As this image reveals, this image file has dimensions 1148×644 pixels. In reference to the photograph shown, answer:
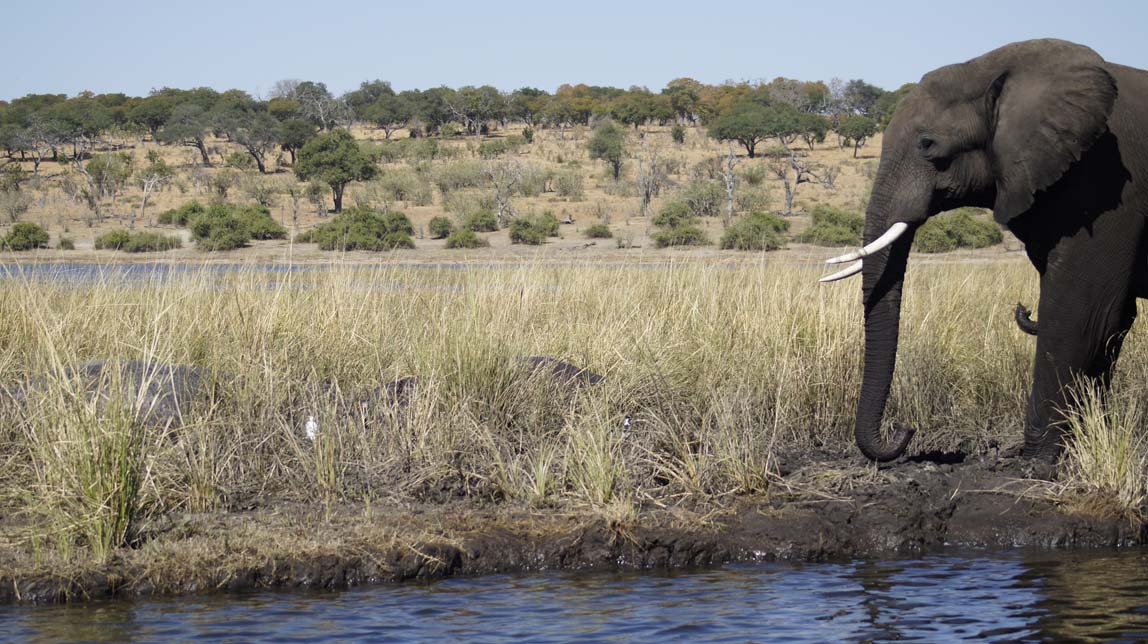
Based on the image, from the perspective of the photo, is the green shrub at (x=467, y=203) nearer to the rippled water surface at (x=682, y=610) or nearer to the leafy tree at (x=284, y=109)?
the rippled water surface at (x=682, y=610)

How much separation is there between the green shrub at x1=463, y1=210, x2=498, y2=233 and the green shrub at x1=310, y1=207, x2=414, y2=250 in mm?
1538

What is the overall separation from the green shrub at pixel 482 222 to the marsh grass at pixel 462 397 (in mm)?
19529

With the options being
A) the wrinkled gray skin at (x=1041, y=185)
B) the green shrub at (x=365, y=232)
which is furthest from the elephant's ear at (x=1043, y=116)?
the green shrub at (x=365, y=232)

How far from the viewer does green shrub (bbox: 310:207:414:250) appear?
26578 millimetres

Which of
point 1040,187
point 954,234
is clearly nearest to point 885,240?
point 1040,187

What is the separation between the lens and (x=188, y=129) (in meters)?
52.0

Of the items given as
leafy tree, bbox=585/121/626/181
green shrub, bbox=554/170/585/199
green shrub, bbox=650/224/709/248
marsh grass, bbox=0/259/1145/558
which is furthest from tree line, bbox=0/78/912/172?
marsh grass, bbox=0/259/1145/558

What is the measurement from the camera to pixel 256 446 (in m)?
7.37

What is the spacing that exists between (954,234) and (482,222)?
1045 cm

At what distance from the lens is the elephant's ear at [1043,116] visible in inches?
265

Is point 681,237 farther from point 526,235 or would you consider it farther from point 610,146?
point 610,146

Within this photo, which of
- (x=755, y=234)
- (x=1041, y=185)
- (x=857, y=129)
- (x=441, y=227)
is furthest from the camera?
(x=857, y=129)

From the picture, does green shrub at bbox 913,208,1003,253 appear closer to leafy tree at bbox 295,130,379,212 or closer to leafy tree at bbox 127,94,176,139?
leafy tree at bbox 295,130,379,212

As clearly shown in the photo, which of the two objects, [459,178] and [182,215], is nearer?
[182,215]
